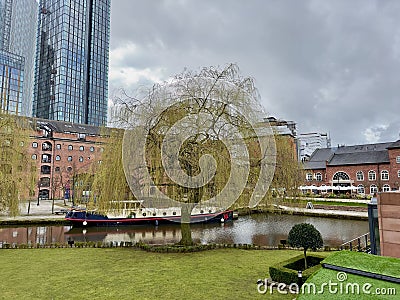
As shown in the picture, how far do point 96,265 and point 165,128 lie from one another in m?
4.88

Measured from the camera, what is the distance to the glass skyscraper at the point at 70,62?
2884 inches

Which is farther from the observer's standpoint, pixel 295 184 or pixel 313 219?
pixel 313 219

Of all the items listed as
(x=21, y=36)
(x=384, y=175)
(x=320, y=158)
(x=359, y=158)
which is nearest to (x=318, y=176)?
(x=320, y=158)

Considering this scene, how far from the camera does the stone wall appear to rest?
6.57 meters

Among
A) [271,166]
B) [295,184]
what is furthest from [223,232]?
[271,166]

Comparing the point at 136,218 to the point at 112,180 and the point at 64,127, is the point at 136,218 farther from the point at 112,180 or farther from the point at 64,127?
the point at 64,127

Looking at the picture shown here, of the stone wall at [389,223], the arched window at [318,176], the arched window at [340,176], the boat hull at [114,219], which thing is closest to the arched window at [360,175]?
the arched window at [340,176]

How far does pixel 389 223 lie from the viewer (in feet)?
22.0

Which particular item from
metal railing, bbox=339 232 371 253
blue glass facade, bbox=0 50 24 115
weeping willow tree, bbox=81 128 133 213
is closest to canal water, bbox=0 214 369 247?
metal railing, bbox=339 232 371 253

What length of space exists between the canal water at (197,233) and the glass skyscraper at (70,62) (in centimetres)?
6005

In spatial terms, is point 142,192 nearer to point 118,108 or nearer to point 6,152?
point 118,108

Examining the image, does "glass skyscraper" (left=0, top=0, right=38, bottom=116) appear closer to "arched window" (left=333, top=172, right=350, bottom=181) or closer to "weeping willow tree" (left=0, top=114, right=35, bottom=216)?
"weeping willow tree" (left=0, top=114, right=35, bottom=216)

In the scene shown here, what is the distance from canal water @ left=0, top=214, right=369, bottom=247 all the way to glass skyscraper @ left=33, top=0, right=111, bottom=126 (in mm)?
60046

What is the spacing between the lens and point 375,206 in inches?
282
